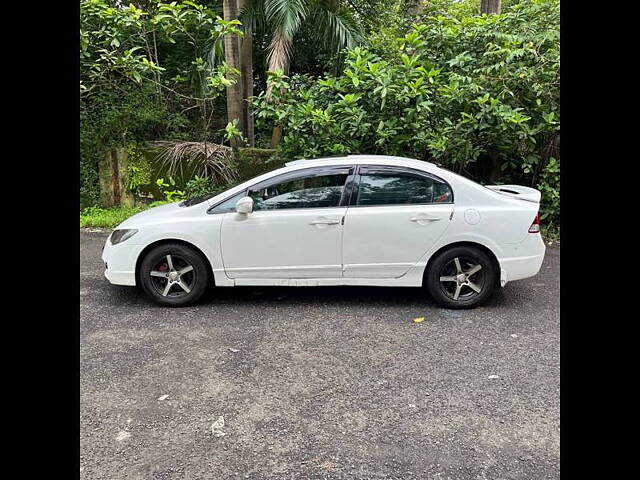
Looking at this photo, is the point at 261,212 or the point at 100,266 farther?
the point at 100,266

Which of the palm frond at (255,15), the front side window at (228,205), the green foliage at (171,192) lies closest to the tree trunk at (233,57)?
the palm frond at (255,15)

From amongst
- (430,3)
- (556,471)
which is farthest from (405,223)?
(430,3)

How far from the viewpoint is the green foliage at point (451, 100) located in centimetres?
739

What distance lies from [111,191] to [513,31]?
7.79 metres

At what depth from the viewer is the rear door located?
4836 millimetres

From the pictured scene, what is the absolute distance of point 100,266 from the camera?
6543mm

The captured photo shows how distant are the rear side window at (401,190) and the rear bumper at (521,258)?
30.1 inches

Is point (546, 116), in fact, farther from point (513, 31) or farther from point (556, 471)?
point (556, 471)

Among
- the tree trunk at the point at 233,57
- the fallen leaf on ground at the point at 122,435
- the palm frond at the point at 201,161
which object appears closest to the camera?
the fallen leaf on ground at the point at 122,435

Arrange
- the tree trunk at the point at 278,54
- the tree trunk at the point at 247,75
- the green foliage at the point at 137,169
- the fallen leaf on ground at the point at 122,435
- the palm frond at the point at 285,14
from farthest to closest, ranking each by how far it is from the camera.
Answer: the tree trunk at the point at 247,75, the tree trunk at the point at 278,54, the palm frond at the point at 285,14, the green foliage at the point at 137,169, the fallen leaf on ground at the point at 122,435

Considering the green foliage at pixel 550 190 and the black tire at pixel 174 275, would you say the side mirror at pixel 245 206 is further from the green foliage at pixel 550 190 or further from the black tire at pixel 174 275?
the green foliage at pixel 550 190

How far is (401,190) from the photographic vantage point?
4.95 meters

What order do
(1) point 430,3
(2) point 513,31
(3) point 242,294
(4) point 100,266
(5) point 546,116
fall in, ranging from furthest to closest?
(1) point 430,3, (2) point 513,31, (5) point 546,116, (4) point 100,266, (3) point 242,294
